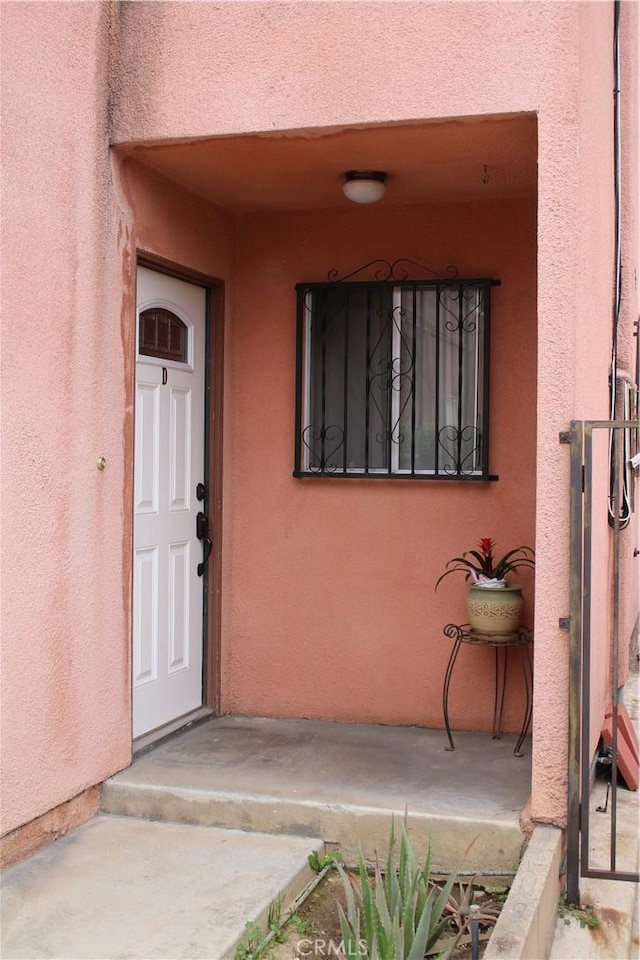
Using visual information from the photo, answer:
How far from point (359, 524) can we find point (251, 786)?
174 centimetres

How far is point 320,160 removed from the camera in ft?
16.2

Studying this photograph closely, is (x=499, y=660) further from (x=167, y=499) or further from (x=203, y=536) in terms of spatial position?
(x=167, y=499)

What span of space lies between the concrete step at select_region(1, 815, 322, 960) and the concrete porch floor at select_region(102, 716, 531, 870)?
0.32 ft

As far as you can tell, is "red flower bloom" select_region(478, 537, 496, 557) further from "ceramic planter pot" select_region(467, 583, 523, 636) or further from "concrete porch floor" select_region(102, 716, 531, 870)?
"concrete porch floor" select_region(102, 716, 531, 870)

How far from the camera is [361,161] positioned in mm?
4922

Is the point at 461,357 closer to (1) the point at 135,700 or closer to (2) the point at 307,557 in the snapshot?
(2) the point at 307,557

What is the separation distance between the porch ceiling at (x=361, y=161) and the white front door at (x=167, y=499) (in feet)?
1.95

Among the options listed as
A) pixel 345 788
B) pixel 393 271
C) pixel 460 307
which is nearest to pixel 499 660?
pixel 345 788

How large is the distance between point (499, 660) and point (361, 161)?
8.76 ft

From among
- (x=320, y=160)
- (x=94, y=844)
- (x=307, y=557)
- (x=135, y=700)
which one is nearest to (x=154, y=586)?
(x=135, y=700)

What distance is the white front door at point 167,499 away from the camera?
5.18 m

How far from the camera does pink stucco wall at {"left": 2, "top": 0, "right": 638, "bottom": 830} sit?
405 centimetres

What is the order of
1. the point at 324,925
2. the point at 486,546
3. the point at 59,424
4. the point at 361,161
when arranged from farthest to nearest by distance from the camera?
the point at 486,546
the point at 361,161
the point at 59,424
the point at 324,925

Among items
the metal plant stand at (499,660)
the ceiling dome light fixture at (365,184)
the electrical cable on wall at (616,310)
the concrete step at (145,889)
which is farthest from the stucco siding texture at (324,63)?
the concrete step at (145,889)
